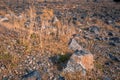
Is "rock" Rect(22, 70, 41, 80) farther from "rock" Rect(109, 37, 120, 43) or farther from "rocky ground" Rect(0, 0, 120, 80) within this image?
"rock" Rect(109, 37, 120, 43)

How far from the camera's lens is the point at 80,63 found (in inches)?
302

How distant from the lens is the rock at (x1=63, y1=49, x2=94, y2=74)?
7.48m

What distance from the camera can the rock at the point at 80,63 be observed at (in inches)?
295

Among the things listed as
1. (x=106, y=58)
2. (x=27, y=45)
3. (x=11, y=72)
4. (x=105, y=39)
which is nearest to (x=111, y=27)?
(x=105, y=39)

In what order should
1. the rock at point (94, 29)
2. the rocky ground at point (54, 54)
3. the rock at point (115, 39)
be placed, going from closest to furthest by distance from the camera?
the rocky ground at point (54, 54) < the rock at point (115, 39) < the rock at point (94, 29)

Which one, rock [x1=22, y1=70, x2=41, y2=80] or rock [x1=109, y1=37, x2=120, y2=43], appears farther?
rock [x1=109, y1=37, x2=120, y2=43]

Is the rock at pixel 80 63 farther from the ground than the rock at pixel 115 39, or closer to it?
farther from the ground

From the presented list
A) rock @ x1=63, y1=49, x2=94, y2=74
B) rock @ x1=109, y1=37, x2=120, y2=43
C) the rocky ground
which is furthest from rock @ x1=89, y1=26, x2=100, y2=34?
rock @ x1=63, y1=49, x2=94, y2=74

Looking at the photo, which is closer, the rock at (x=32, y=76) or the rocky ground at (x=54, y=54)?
the rock at (x=32, y=76)

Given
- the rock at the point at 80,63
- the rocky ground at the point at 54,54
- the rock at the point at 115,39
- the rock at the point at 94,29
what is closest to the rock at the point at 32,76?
the rocky ground at the point at 54,54

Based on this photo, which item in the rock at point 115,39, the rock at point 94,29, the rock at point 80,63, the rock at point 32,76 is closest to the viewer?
the rock at point 32,76

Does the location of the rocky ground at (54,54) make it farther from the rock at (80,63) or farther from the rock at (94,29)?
the rock at (94,29)

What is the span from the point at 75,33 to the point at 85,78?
4.87 metres

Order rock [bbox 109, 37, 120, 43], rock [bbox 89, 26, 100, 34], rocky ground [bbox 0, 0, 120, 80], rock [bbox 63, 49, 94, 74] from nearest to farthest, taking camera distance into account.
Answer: rocky ground [bbox 0, 0, 120, 80], rock [bbox 63, 49, 94, 74], rock [bbox 109, 37, 120, 43], rock [bbox 89, 26, 100, 34]
